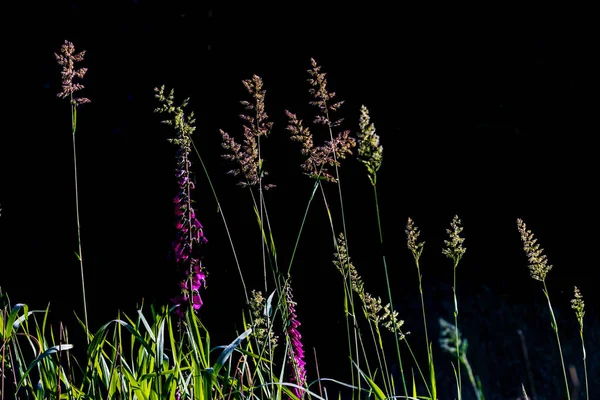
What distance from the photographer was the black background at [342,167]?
3.77 metres

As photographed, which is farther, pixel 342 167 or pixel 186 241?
pixel 342 167

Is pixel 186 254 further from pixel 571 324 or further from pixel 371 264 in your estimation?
pixel 571 324

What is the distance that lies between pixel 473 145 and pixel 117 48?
2.02 meters

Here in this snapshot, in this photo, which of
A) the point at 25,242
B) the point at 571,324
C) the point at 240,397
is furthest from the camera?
the point at 25,242

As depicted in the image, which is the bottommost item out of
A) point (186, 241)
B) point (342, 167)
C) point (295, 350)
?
point (295, 350)

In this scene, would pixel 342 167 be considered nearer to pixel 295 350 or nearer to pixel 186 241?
pixel 295 350

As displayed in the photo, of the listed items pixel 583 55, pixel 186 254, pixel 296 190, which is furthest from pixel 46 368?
pixel 583 55

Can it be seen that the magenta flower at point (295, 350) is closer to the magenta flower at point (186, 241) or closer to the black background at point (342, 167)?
the magenta flower at point (186, 241)

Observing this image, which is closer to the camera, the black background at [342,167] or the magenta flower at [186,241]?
the magenta flower at [186,241]

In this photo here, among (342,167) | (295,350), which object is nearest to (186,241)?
(295,350)

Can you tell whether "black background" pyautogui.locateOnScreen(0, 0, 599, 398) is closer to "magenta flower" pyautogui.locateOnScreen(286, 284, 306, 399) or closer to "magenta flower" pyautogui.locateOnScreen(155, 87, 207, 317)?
"magenta flower" pyautogui.locateOnScreen(286, 284, 306, 399)

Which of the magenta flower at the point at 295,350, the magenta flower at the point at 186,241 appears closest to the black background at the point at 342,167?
the magenta flower at the point at 295,350

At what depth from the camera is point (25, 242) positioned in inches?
159

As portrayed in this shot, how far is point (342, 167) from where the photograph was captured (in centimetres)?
390
